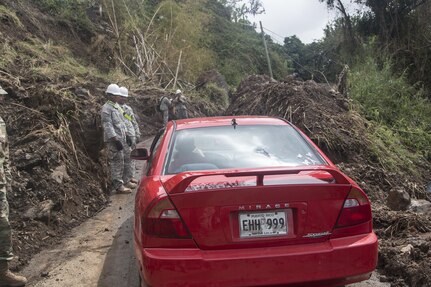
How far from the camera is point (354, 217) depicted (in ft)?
9.63

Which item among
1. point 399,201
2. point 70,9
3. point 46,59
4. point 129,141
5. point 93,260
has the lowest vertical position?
point 93,260

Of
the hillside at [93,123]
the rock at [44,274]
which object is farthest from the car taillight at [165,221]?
the hillside at [93,123]

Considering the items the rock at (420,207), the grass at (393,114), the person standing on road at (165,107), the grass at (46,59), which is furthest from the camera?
the person standing on road at (165,107)

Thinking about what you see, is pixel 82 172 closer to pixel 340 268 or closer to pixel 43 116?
pixel 43 116

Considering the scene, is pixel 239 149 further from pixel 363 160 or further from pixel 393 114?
pixel 393 114

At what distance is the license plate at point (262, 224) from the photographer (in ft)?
9.05

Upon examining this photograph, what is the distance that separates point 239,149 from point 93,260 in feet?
6.93

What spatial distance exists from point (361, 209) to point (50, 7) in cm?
1854

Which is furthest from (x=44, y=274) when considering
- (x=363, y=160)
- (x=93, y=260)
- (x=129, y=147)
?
(x=363, y=160)

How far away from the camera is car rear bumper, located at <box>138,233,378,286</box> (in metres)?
2.63

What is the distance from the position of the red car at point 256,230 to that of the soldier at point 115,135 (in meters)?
4.28

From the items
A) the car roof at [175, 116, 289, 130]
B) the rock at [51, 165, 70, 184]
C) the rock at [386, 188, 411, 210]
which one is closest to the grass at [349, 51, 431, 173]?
the rock at [386, 188, 411, 210]

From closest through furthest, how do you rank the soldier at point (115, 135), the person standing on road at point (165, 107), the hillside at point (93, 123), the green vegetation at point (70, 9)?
1. the hillside at point (93, 123)
2. the soldier at point (115, 135)
3. the person standing on road at point (165, 107)
4. the green vegetation at point (70, 9)

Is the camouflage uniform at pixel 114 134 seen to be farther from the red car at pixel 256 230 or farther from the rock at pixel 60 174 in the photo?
the red car at pixel 256 230
